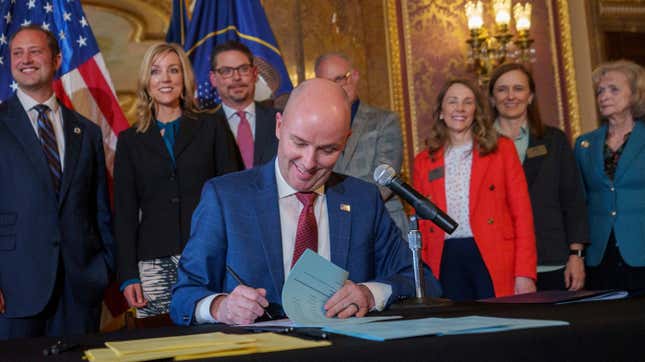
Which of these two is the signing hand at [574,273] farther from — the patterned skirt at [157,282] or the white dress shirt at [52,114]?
the white dress shirt at [52,114]

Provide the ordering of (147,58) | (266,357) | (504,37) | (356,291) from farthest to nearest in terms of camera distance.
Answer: (504,37)
(147,58)
(356,291)
(266,357)

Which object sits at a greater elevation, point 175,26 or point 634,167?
point 175,26

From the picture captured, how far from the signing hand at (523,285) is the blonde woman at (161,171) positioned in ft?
4.79

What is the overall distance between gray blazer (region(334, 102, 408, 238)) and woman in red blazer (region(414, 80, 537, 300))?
0.16 meters

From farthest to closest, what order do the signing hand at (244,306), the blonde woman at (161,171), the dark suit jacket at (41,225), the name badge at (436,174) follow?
the name badge at (436,174) → the blonde woman at (161,171) → the dark suit jacket at (41,225) → the signing hand at (244,306)

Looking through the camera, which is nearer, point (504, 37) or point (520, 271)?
point (520, 271)

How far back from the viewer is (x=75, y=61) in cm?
489

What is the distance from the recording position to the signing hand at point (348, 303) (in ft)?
6.44

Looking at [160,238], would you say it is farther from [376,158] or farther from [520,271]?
[520,271]

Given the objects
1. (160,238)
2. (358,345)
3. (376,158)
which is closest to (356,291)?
(358,345)

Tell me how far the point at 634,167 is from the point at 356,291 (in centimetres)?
276

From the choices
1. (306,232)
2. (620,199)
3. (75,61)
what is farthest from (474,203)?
(75,61)

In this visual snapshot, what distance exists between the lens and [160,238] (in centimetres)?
367

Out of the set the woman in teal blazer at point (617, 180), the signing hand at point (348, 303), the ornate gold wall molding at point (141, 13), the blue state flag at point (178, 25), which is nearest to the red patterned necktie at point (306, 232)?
the signing hand at point (348, 303)
